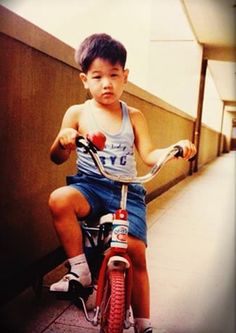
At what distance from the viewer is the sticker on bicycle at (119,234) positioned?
752 millimetres

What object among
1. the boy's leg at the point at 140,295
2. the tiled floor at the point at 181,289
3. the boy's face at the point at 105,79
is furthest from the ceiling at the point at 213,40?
the boy's leg at the point at 140,295

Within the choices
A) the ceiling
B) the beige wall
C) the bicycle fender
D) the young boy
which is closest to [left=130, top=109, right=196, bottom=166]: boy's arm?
the young boy

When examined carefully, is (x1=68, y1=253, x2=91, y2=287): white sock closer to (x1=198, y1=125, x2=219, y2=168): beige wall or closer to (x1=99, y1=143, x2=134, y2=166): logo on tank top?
(x1=99, y1=143, x2=134, y2=166): logo on tank top

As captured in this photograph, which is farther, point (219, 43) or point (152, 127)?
point (219, 43)

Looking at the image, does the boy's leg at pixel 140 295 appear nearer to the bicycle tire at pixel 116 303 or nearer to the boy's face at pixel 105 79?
the bicycle tire at pixel 116 303

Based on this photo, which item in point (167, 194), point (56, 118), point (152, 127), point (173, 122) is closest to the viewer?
point (56, 118)

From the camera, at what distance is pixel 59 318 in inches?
37.0

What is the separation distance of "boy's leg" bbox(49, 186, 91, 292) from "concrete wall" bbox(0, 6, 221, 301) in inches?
6.0

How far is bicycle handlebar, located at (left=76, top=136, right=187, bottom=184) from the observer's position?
73 centimetres

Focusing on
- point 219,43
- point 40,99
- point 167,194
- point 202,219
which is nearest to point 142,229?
point 40,99

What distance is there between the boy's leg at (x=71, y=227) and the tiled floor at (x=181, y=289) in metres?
0.14

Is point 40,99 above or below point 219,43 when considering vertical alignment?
below

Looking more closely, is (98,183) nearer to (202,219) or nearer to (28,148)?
(28,148)

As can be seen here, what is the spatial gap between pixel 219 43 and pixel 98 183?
3922 millimetres
